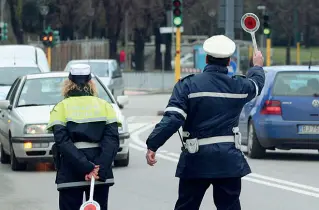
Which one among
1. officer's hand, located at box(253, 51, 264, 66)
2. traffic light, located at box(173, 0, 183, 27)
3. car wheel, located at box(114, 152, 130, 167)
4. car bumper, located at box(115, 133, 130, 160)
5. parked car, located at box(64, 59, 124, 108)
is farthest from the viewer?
parked car, located at box(64, 59, 124, 108)

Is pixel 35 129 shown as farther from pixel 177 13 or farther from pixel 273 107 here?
pixel 177 13

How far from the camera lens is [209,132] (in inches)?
301

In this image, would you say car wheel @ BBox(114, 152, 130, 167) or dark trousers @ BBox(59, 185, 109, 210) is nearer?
dark trousers @ BBox(59, 185, 109, 210)

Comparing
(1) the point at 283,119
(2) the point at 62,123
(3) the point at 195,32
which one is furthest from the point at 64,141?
(3) the point at 195,32

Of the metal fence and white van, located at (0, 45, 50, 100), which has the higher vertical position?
white van, located at (0, 45, 50, 100)

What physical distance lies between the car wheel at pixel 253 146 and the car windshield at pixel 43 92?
8.12ft

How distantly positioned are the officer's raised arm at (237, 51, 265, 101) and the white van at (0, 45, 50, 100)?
14.2m

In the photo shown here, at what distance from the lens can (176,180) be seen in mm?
14297

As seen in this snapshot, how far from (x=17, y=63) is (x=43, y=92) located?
936 cm

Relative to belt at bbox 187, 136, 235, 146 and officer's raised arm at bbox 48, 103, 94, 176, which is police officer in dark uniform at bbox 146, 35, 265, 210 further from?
officer's raised arm at bbox 48, 103, 94, 176

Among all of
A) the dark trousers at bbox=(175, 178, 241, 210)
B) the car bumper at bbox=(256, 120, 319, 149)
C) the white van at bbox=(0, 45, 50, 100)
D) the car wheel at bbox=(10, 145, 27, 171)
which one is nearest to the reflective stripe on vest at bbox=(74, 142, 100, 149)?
the dark trousers at bbox=(175, 178, 241, 210)

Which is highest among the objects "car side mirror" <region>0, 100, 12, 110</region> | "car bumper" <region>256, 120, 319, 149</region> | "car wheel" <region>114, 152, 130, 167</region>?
"car side mirror" <region>0, 100, 12, 110</region>

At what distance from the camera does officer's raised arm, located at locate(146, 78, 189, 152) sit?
7.50 meters

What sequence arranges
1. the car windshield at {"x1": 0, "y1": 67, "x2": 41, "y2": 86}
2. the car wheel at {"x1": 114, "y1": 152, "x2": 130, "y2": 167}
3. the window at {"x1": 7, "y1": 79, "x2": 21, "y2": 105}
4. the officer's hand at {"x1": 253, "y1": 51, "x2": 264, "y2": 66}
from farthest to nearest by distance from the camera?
the car windshield at {"x1": 0, "y1": 67, "x2": 41, "y2": 86}
the window at {"x1": 7, "y1": 79, "x2": 21, "y2": 105}
the car wheel at {"x1": 114, "y1": 152, "x2": 130, "y2": 167}
the officer's hand at {"x1": 253, "y1": 51, "x2": 264, "y2": 66}
